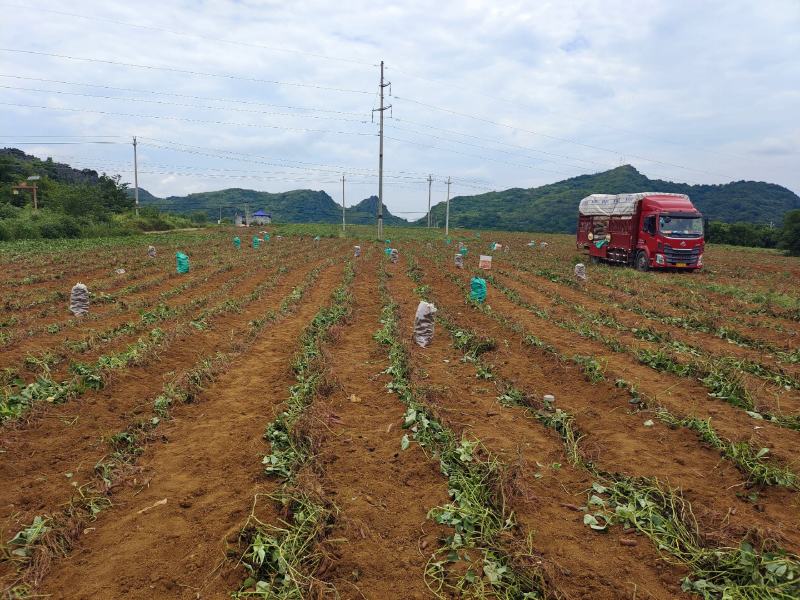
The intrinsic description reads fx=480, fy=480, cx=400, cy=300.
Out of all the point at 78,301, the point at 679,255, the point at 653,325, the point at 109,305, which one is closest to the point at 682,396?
the point at 653,325

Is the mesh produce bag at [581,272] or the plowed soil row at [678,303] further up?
the mesh produce bag at [581,272]

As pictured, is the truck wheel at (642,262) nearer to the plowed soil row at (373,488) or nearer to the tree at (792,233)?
the plowed soil row at (373,488)

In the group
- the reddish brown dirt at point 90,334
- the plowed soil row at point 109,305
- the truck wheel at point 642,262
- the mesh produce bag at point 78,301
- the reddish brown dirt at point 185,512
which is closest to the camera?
the reddish brown dirt at point 185,512

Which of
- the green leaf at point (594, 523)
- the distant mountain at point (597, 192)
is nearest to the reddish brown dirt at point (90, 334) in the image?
the green leaf at point (594, 523)

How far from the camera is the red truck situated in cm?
1991

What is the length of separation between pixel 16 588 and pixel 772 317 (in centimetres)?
1512

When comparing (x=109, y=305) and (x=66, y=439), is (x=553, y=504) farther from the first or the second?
(x=109, y=305)

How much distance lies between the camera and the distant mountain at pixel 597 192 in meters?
79.4

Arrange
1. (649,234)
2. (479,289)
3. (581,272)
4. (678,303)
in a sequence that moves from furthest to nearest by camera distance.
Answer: (649,234) → (581,272) → (678,303) → (479,289)

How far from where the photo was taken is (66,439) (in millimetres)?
5117

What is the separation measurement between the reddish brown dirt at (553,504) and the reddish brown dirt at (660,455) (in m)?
0.44

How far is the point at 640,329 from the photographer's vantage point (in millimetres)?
10242

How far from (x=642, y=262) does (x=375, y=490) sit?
66.2 feet

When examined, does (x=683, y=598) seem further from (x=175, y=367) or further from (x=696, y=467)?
(x=175, y=367)
